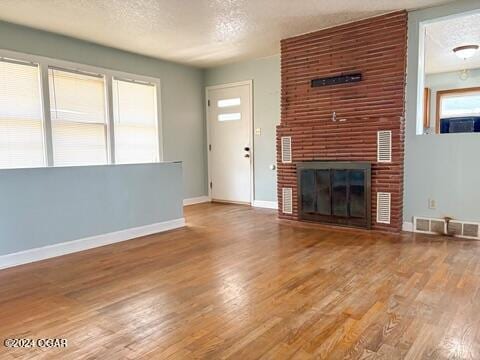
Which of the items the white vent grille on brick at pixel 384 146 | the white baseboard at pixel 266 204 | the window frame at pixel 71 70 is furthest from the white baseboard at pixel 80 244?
the white vent grille on brick at pixel 384 146

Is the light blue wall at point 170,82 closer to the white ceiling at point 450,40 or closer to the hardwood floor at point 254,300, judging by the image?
the hardwood floor at point 254,300

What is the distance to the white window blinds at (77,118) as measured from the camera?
15.3ft

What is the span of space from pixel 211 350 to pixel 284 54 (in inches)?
169

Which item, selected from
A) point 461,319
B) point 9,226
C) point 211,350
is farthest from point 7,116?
point 461,319

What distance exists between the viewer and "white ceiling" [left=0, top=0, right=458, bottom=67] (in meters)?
3.70

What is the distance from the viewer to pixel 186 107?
6527 millimetres

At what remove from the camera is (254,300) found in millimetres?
2324

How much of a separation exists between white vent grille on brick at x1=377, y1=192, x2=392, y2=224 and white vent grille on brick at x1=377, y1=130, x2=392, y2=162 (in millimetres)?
433

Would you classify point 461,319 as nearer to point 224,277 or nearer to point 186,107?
point 224,277

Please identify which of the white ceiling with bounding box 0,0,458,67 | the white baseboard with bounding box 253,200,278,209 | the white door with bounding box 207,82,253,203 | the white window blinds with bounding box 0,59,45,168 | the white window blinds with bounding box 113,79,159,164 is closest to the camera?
the white ceiling with bounding box 0,0,458,67

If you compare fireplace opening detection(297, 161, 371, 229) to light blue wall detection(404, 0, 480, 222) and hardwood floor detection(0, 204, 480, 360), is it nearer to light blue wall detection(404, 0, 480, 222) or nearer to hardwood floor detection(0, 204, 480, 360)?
light blue wall detection(404, 0, 480, 222)

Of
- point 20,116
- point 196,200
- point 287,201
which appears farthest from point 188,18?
point 196,200

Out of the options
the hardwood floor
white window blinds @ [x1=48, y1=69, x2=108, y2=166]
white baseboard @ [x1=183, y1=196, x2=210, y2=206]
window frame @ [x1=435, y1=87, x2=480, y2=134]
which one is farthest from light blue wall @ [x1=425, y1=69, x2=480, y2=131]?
white window blinds @ [x1=48, y1=69, x2=108, y2=166]

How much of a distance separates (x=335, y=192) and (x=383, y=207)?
607 mm
